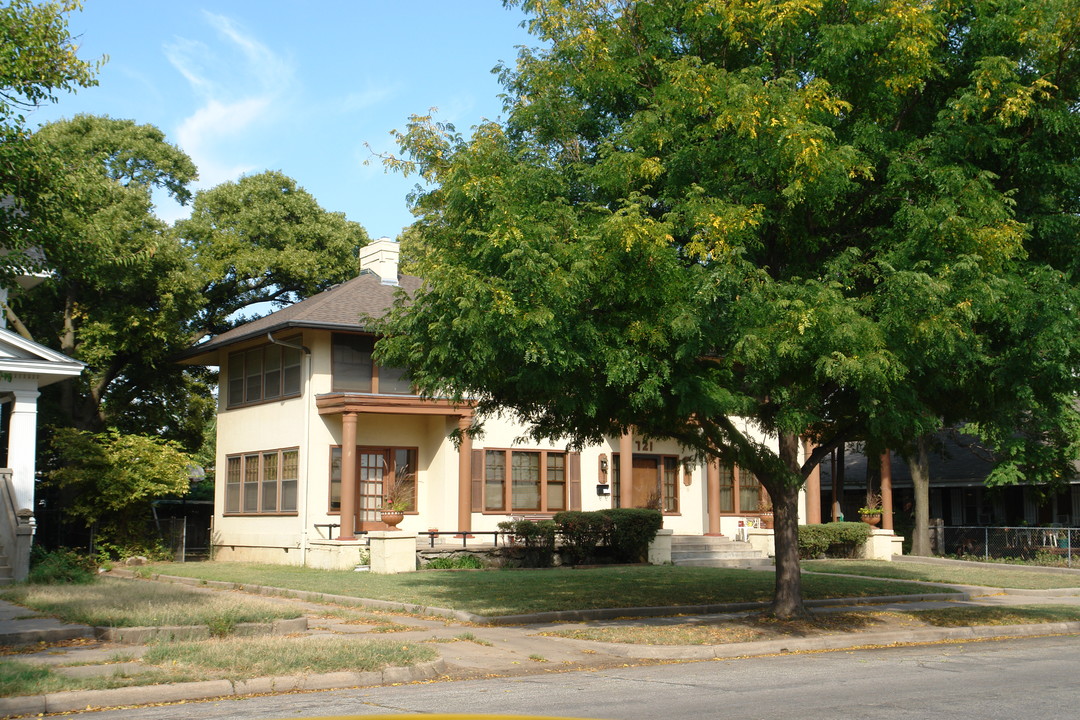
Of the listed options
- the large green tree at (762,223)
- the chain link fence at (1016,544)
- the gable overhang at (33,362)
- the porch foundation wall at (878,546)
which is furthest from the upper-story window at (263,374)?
the chain link fence at (1016,544)

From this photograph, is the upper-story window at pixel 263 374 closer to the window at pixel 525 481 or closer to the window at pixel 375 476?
the window at pixel 375 476

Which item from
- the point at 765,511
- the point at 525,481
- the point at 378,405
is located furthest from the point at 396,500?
the point at 765,511

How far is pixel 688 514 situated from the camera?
3109 centimetres

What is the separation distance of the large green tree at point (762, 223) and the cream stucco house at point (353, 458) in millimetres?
12373

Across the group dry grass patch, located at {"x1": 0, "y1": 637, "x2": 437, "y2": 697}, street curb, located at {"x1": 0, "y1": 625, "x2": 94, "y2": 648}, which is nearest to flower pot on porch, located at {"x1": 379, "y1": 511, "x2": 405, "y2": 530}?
street curb, located at {"x1": 0, "y1": 625, "x2": 94, "y2": 648}

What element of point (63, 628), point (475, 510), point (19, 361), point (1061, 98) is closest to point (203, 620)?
point (63, 628)

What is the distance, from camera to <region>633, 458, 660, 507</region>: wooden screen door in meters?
30.5

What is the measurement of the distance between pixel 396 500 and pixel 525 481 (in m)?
4.33

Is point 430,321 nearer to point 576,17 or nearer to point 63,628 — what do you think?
point 576,17

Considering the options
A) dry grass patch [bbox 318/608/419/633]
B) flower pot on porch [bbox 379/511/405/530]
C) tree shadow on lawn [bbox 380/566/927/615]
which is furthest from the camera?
flower pot on porch [bbox 379/511/405/530]

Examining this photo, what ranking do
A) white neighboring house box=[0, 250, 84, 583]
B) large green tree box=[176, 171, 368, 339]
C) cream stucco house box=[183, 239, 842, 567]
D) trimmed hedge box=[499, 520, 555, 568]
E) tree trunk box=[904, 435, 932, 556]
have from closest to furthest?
white neighboring house box=[0, 250, 84, 583]
trimmed hedge box=[499, 520, 555, 568]
cream stucco house box=[183, 239, 842, 567]
tree trunk box=[904, 435, 932, 556]
large green tree box=[176, 171, 368, 339]

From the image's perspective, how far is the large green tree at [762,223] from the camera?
11539 millimetres

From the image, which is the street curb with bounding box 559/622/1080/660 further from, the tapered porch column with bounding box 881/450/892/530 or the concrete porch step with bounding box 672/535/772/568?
the tapered porch column with bounding box 881/450/892/530

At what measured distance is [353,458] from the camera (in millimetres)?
25406
